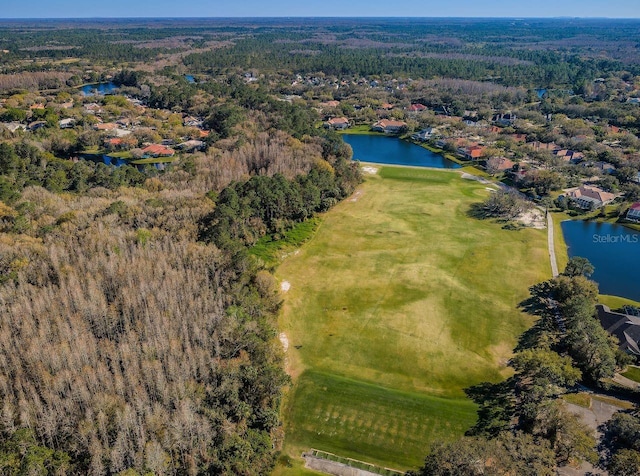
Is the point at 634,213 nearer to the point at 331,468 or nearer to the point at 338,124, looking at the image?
the point at 331,468

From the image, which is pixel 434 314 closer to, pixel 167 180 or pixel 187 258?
pixel 187 258

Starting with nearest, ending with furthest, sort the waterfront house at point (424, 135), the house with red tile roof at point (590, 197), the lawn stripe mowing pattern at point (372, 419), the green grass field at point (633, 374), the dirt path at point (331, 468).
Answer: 1. the dirt path at point (331, 468)
2. the lawn stripe mowing pattern at point (372, 419)
3. the green grass field at point (633, 374)
4. the house with red tile roof at point (590, 197)
5. the waterfront house at point (424, 135)

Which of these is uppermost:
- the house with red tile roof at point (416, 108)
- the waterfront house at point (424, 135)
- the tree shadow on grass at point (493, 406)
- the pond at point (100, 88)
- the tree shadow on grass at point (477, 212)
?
the pond at point (100, 88)

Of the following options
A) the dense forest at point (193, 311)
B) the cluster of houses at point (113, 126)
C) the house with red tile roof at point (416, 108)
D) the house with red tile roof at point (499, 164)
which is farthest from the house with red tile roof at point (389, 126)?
the cluster of houses at point (113, 126)

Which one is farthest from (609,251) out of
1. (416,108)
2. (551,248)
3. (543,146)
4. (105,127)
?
(105,127)

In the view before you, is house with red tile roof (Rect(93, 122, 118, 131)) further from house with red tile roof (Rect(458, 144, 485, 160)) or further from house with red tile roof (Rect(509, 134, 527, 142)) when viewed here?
house with red tile roof (Rect(509, 134, 527, 142))

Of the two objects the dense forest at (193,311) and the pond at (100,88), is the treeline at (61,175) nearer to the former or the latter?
the dense forest at (193,311)

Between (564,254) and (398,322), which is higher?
(564,254)
